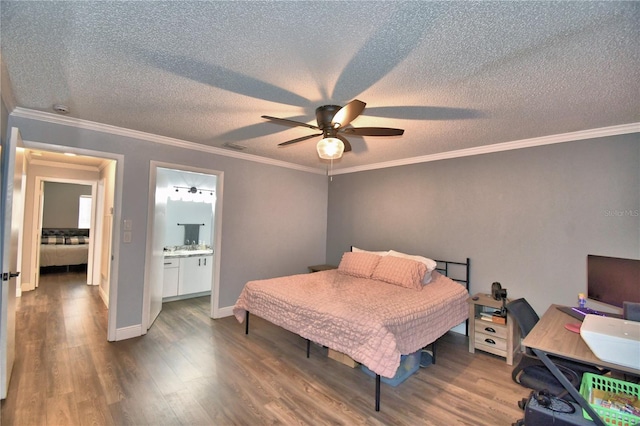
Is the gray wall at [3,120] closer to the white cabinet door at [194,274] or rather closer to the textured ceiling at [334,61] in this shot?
the textured ceiling at [334,61]

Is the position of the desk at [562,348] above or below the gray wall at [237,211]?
below

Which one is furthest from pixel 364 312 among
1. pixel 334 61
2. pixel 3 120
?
pixel 3 120

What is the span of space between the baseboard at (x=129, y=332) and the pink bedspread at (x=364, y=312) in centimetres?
120

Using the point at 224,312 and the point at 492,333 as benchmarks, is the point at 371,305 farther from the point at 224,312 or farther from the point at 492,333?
the point at 224,312

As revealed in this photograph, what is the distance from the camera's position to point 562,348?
66.2 inches

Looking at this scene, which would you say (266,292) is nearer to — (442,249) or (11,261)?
(11,261)

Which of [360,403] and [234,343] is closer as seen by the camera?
[360,403]

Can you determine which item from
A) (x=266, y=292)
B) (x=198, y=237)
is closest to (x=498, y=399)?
(x=266, y=292)

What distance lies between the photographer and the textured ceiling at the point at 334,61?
4.60 feet

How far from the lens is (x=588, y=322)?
5.63 feet

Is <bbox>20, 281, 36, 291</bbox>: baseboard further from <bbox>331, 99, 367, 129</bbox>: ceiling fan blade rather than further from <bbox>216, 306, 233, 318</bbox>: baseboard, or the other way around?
<bbox>331, 99, 367, 129</bbox>: ceiling fan blade

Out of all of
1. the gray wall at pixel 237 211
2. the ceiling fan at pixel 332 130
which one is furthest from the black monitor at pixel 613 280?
the gray wall at pixel 237 211

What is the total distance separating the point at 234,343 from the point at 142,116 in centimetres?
268

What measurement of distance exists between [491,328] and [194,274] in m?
4.71
